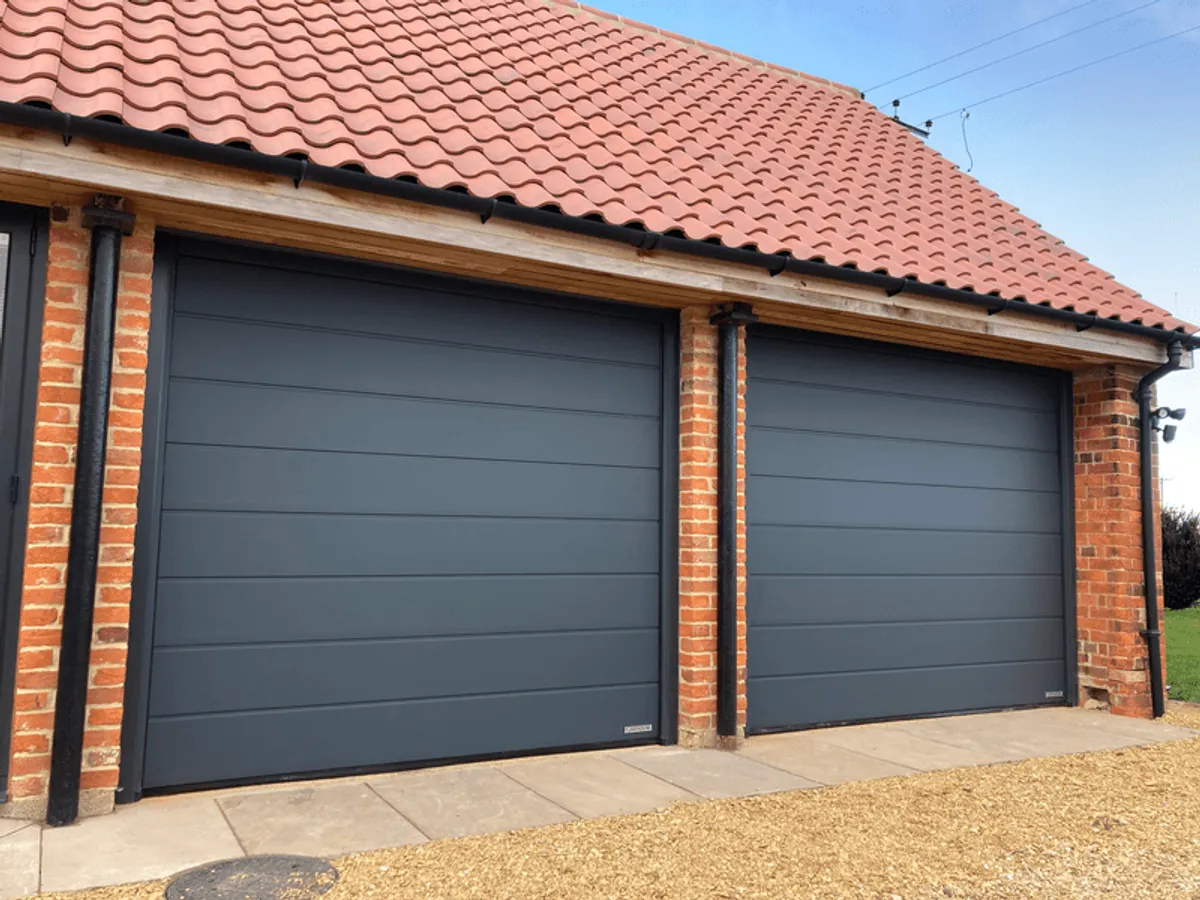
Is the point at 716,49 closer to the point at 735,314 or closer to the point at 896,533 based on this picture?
the point at 735,314

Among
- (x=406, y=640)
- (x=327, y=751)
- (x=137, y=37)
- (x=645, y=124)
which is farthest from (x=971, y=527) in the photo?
(x=137, y=37)

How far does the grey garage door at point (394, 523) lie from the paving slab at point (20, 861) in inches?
22.3

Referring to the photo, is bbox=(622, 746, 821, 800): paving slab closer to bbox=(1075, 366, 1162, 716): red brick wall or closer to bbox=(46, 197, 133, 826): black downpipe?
bbox=(46, 197, 133, 826): black downpipe

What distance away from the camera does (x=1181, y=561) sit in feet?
58.4

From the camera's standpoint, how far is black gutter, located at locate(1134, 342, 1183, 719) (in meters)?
6.84

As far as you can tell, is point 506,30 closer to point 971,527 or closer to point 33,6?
point 33,6

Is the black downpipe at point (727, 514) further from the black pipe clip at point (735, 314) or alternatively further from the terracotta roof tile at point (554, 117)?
the terracotta roof tile at point (554, 117)

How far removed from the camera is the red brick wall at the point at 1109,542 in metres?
6.83

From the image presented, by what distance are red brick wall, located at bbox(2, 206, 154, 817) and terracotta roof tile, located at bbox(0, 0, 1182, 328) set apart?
2.37 feet

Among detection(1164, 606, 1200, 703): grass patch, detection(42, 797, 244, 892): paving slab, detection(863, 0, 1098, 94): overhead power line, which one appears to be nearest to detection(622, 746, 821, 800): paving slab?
detection(42, 797, 244, 892): paving slab

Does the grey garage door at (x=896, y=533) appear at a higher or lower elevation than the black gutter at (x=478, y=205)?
lower

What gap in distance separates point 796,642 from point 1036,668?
2.30 m

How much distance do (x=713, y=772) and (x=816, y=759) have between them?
0.72 m

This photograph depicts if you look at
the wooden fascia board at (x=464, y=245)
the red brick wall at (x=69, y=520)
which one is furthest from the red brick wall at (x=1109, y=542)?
the red brick wall at (x=69, y=520)
